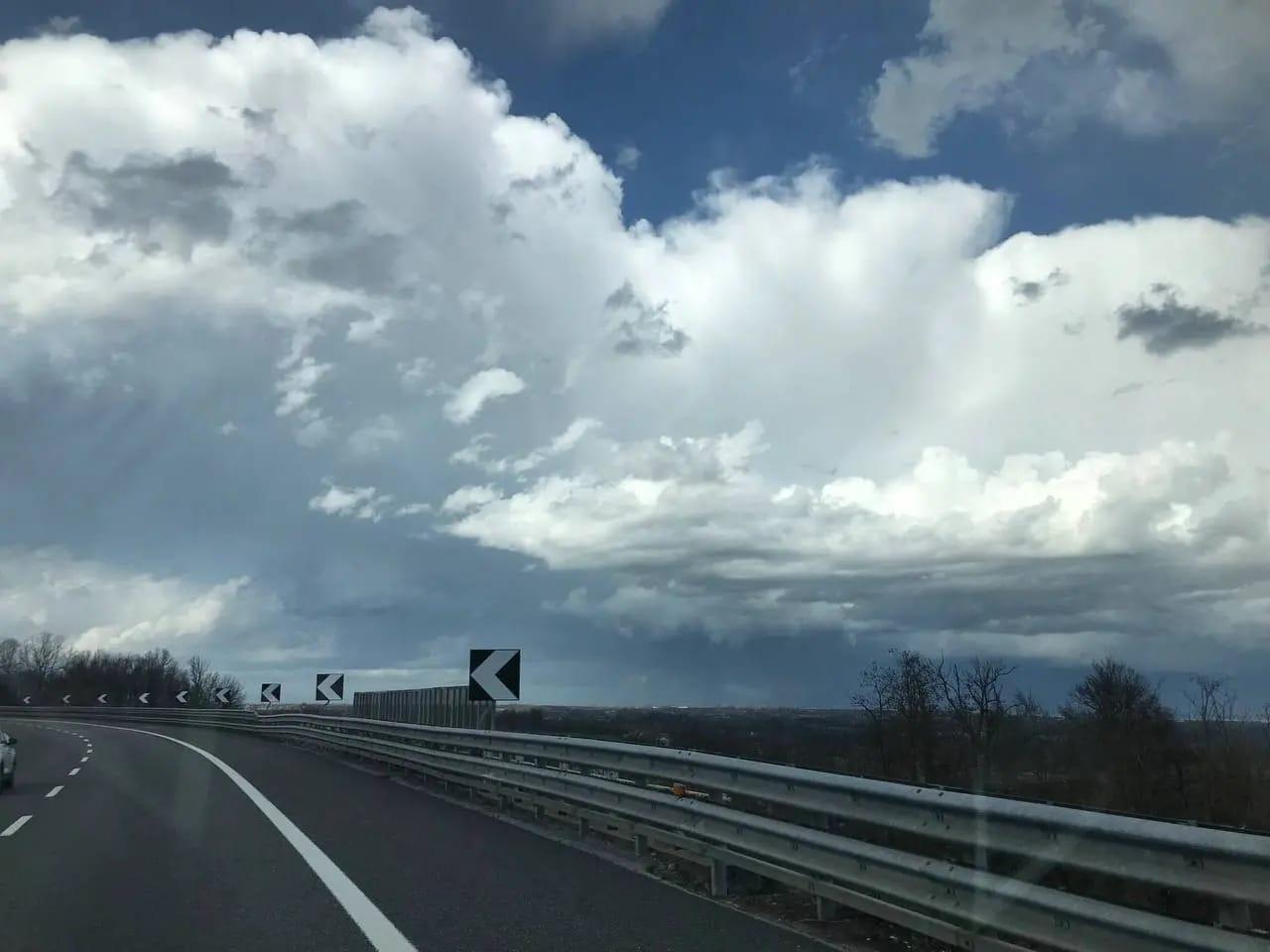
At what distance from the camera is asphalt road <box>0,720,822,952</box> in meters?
7.90

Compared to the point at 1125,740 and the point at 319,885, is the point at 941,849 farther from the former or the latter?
the point at 1125,740

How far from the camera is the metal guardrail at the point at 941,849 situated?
4.95m

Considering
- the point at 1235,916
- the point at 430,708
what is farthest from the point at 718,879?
the point at 430,708

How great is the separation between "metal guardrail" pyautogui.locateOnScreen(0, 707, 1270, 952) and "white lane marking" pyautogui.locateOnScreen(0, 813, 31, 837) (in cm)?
710

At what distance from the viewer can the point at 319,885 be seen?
10.0 m

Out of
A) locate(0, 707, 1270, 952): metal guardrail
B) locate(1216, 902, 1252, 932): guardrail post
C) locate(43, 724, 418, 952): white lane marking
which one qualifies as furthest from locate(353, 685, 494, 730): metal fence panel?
locate(1216, 902, 1252, 932): guardrail post

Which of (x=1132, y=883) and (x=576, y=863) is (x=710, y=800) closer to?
(x=576, y=863)

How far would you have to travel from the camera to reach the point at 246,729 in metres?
46.2

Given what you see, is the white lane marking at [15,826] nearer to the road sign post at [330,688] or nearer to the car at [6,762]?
the car at [6,762]

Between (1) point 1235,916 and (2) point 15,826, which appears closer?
(1) point 1235,916

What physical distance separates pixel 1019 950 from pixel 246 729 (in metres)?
44.8

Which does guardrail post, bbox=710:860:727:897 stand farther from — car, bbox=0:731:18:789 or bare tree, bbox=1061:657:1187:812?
bare tree, bbox=1061:657:1187:812

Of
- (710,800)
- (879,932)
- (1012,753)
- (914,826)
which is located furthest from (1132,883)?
(1012,753)

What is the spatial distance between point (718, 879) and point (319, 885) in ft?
11.8
